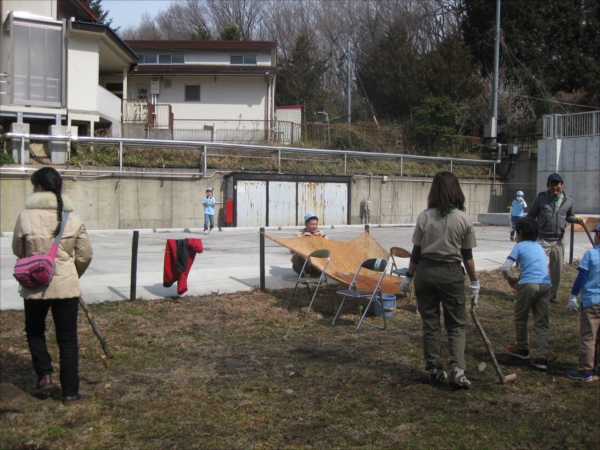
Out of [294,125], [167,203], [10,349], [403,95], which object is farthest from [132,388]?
[403,95]

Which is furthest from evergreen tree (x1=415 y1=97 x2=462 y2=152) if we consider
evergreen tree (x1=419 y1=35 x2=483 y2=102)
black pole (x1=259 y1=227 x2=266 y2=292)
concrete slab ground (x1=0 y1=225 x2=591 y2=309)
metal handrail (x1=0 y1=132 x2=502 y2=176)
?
black pole (x1=259 y1=227 x2=266 y2=292)

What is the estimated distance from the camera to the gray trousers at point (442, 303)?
15.5 feet

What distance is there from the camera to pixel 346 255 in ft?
28.0

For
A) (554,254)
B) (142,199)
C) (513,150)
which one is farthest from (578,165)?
(554,254)

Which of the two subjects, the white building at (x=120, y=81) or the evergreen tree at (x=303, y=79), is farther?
the evergreen tree at (x=303, y=79)

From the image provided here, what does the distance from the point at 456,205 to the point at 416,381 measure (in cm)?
151

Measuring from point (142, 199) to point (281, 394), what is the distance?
17.1 metres

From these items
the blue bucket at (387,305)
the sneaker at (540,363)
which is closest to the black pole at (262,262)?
the blue bucket at (387,305)

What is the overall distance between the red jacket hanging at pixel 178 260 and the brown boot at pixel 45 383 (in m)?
3.48

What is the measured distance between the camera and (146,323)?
6902mm

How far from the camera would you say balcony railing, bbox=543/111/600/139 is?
23.9 metres

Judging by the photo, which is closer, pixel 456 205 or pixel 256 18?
pixel 456 205

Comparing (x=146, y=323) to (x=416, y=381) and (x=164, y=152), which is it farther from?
(x=164, y=152)

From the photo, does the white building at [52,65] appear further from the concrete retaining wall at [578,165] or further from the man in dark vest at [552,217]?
the concrete retaining wall at [578,165]
